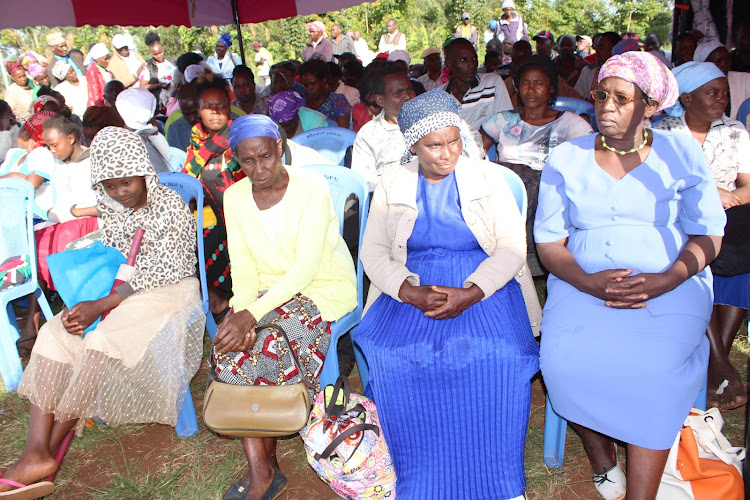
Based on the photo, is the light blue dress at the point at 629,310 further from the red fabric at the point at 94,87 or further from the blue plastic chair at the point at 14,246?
the red fabric at the point at 94,87

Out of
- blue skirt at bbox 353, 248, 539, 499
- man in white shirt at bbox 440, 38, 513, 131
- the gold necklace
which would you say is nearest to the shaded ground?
blue skirt at bbox 353, 248, 539, 499

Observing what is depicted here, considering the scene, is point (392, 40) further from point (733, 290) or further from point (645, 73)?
point (645, 73)

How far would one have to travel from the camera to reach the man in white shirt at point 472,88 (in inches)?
172

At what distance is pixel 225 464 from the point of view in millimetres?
2736

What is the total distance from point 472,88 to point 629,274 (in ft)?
9.31

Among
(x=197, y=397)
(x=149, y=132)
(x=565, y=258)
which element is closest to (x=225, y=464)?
(x=197, y=397)

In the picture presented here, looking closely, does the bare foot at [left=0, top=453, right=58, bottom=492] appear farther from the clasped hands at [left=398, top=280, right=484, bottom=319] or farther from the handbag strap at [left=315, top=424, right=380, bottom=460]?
the clasped hands at [left=398, top=280, right=484, bottom=319]

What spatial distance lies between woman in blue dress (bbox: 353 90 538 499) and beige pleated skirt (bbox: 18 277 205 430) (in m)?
0.96

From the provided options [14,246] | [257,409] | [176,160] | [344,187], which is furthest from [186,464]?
[176,160]

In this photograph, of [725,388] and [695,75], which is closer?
[725,388]

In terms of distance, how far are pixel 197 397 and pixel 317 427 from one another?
1.45 m

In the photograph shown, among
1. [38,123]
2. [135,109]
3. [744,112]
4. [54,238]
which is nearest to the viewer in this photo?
[744,112]

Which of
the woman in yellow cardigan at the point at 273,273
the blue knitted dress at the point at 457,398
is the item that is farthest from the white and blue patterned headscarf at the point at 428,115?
the blue knitted dress at the point at 457,398

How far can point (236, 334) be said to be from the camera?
2414mm
